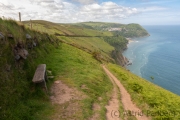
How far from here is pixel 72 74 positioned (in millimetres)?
17703

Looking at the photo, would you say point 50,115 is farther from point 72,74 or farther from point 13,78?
point 72,74

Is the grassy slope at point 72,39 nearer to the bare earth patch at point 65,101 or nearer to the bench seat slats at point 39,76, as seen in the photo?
the bench seat slats at point 39,76

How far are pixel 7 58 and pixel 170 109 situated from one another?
45.7 feet

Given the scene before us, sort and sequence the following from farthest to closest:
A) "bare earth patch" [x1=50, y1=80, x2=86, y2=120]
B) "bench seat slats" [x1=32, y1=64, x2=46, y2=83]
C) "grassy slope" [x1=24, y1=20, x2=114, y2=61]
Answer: "grassy slope" [x1=24, y1=20, x2=114, y2=61], "bench seat slats" [x1=32, y1=64, x2=46, y2=83], "bare earth patch" [x1=50, y1=80, x2=86, y2=120]

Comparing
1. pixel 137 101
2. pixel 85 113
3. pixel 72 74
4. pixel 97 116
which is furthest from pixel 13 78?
pixel 137 101

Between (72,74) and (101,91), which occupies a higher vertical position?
(72,74)

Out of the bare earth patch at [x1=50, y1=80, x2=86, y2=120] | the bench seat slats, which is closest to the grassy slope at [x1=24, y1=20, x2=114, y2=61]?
the bench seat slats

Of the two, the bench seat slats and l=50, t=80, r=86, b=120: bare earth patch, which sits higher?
the bench seat slats

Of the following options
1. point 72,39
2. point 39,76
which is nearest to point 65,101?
point 39,76

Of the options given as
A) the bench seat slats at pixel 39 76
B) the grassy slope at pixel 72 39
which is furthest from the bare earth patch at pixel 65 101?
the grassy slope at pixel 72 39

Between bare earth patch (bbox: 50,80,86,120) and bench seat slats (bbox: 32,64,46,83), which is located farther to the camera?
bench seat slats (bbox: 32,64,46,83)

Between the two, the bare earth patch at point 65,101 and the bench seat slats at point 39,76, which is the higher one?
the bench seat slats at point 39,76

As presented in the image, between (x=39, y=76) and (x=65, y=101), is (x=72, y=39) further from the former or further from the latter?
(x=65, y=101)

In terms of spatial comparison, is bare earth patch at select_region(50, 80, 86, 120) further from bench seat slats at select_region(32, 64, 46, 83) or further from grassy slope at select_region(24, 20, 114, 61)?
grassy slope at select_region(24, 20, 114, 61)
